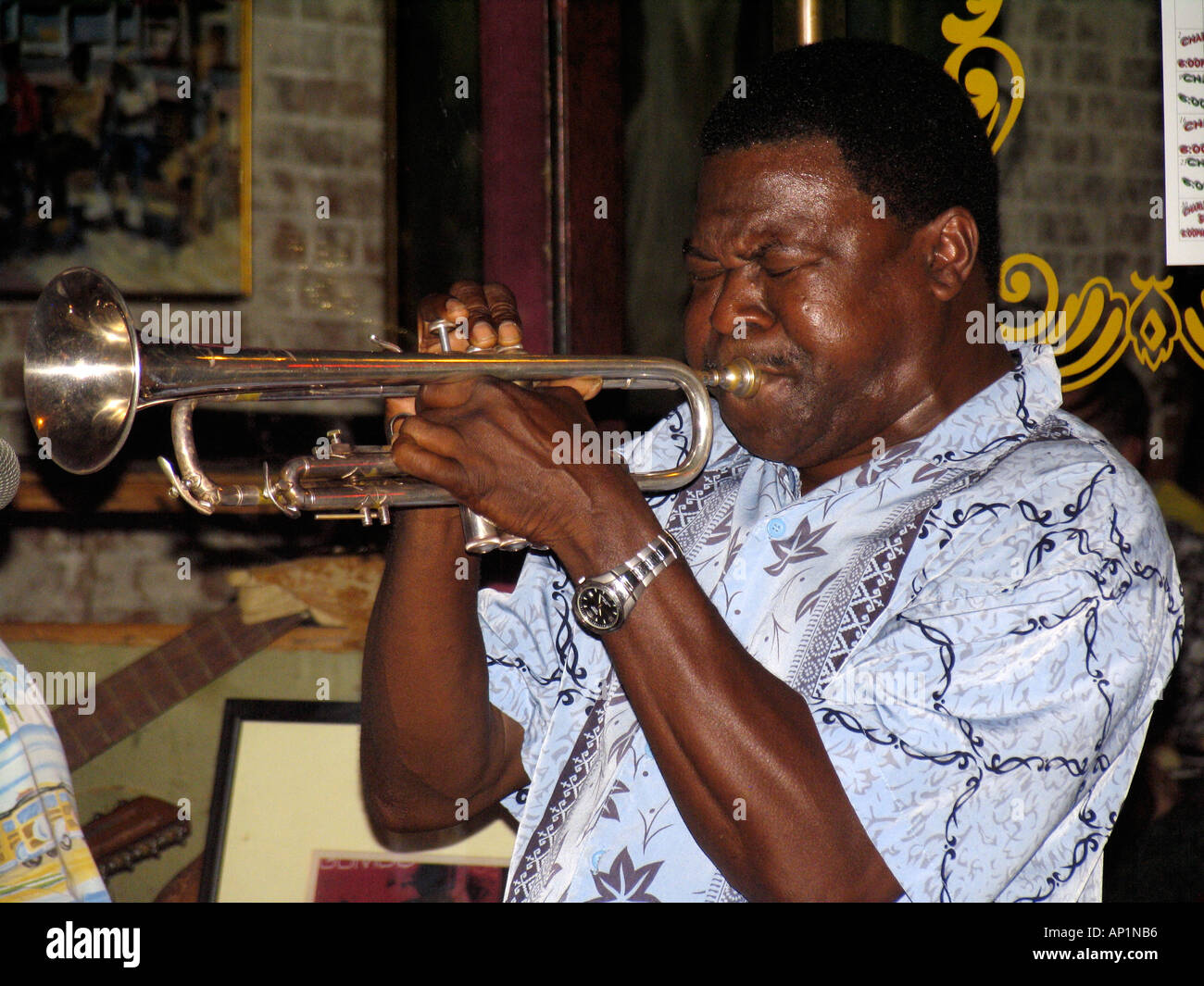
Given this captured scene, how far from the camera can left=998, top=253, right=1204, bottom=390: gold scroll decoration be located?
10.4 feet

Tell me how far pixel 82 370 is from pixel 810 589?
1036mm

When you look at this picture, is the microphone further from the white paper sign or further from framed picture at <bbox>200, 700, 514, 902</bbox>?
the white paper sign

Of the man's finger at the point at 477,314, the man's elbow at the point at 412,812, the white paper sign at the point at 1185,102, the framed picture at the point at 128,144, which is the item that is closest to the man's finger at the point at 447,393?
the man's finger at the point at 477,314

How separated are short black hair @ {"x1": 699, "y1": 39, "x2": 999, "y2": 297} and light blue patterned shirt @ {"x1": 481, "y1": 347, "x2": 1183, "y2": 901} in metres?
0.26

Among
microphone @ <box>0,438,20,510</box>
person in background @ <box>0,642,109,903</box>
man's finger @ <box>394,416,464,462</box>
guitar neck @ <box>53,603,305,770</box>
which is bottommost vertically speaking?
guitar neck @ <box>53,603,305,770</box>

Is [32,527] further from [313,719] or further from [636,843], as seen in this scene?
[636,843]

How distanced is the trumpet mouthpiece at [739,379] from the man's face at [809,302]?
11 mm

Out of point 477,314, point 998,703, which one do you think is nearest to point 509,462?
point 477,314

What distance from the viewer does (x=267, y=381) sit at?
1690 millimetres

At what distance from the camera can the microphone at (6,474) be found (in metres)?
1.61

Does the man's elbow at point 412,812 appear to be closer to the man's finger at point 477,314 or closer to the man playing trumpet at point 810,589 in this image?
the man playing trumpet at point 810,589

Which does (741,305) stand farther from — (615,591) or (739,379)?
(615,591)

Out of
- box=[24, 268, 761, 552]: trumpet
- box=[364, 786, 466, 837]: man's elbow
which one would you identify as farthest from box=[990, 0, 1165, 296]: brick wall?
box=[364, 786, 466, 837]: man's elbow
